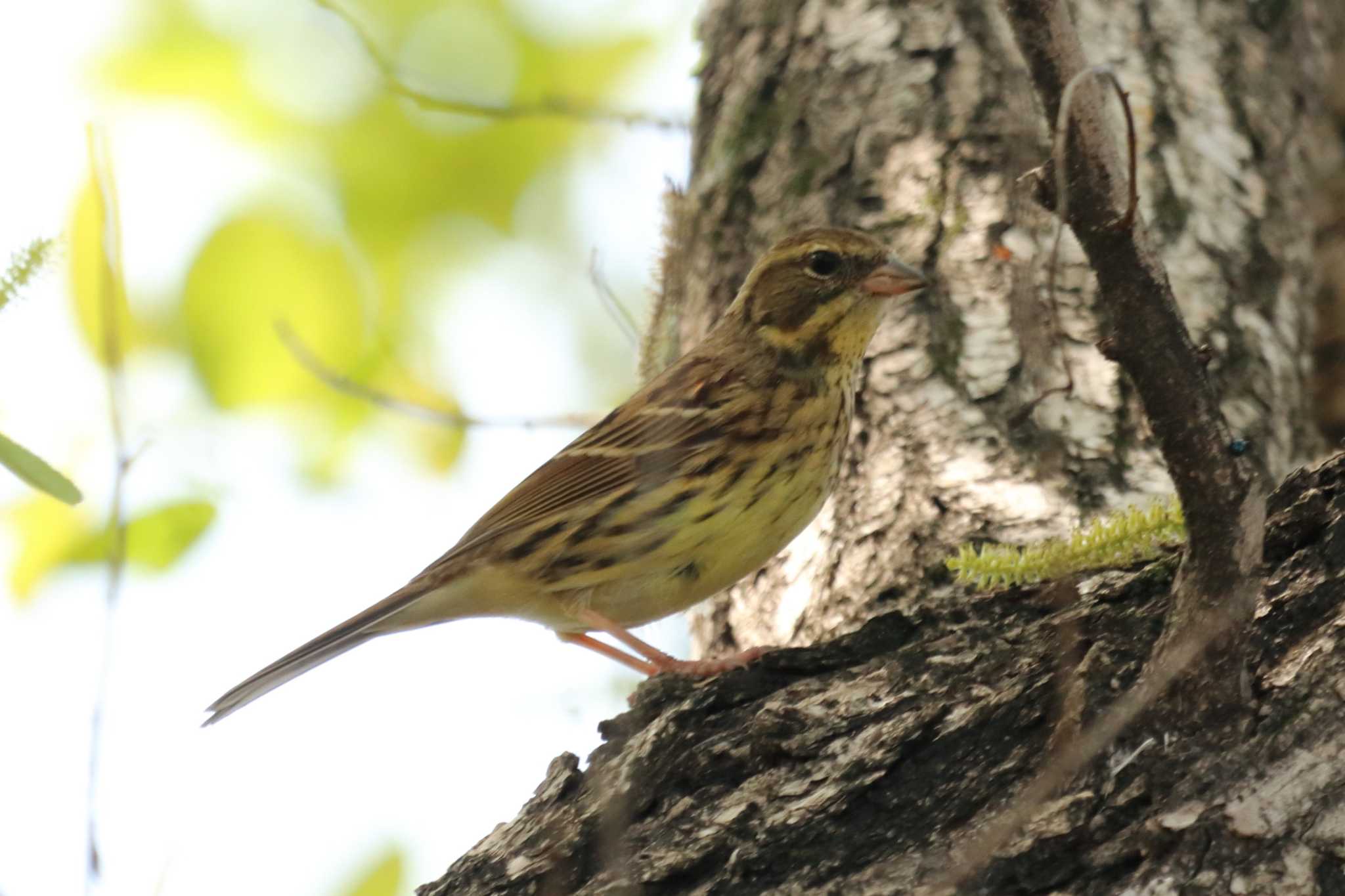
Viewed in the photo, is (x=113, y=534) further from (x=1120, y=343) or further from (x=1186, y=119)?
(x=1186, y=119)

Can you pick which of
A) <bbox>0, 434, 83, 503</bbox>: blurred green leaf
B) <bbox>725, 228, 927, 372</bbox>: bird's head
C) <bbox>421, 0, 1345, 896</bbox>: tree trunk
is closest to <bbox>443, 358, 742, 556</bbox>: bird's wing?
<bbox>725, 228, 927, 372</bbox>: bird's head

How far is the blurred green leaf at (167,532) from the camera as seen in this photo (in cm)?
423

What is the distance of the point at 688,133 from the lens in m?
6.25

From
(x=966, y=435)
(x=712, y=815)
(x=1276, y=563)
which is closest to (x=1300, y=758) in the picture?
(x=1276, y=563)

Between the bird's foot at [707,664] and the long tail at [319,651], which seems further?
the long tail at [319,651]

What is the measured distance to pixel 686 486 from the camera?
4.92m

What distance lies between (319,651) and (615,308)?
6.04 feet

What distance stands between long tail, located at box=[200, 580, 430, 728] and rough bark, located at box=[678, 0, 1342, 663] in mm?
1158

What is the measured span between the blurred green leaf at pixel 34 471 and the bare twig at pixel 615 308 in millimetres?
3314

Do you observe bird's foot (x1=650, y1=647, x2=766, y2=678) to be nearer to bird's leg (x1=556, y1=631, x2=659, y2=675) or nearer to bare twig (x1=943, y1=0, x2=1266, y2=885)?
bird's leg (x1=556, y1=631, x2=659, y2=675)

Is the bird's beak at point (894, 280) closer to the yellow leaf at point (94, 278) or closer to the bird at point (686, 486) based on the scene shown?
the bird at point (686, 486)

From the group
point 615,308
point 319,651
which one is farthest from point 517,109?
point 319,651

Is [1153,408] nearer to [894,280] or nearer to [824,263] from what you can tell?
[894,280]

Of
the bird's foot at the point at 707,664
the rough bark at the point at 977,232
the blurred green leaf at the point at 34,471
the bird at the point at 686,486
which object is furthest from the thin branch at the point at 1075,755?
the bird at the point at 686,486
